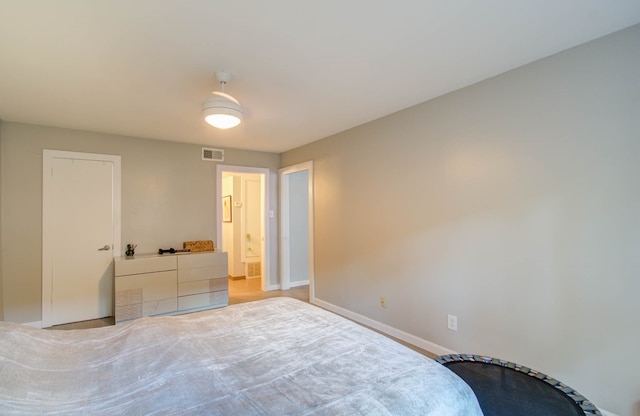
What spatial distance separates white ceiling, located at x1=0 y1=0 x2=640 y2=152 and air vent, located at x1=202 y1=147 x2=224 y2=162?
1550 mm

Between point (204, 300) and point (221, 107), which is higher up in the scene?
point (221, 107)

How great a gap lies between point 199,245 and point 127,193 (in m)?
1.21

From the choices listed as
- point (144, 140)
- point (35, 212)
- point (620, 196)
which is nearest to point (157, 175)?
point (144, 140)

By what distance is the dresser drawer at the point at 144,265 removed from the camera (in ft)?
12.2

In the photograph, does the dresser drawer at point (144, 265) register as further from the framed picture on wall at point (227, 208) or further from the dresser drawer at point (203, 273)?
the framed picture on wall at point (227, 208)

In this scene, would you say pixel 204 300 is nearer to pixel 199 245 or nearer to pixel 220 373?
pixel 199 245

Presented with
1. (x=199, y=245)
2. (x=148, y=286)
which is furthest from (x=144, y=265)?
(x=199, y=245)

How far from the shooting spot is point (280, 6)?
1.64 metres

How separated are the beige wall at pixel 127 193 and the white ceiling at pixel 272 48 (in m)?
0.64

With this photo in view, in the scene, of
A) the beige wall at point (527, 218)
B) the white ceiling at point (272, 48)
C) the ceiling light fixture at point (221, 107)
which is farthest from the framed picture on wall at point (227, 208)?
the ceiling light fixture at point (221, 107)

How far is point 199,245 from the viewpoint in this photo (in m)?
4.62

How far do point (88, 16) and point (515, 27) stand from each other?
2.51 meters

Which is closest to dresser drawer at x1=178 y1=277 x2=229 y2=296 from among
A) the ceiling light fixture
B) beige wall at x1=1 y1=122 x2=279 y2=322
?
beige wall at x1=1 y1=122 x2=279 y2=322

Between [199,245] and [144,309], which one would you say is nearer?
[144,309]
